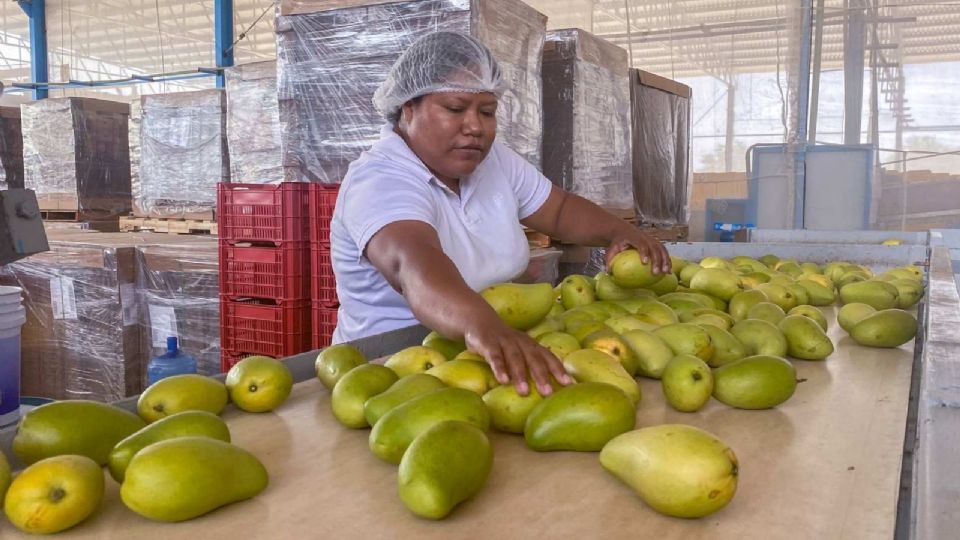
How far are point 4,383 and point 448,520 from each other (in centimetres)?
271

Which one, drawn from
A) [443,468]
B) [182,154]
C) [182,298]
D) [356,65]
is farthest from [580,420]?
[182,154]

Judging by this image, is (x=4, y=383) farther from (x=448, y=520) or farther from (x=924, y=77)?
(x=924, y=77)

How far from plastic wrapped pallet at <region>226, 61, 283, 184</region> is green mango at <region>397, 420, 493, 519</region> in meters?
4.34

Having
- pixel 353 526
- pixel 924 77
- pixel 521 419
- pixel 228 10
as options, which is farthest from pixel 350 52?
pixel 924 77

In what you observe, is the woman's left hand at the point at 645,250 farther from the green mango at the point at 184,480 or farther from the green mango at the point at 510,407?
the green mango at the point at 184,480

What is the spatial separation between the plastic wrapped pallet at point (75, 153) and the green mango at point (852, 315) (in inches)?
256

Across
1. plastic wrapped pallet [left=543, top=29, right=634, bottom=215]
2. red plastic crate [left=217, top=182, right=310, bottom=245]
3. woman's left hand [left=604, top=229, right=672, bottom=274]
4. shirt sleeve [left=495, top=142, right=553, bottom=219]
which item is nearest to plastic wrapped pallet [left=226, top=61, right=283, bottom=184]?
red plastic crate [left=217, top=182, right=310, bottom=245]

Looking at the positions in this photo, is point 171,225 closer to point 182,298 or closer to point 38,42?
point 182,298

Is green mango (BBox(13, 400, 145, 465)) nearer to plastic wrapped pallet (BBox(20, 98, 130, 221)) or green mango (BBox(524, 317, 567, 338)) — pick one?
green mango (BBox(524, 317, 567, 338))

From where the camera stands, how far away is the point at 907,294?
7.82 ft

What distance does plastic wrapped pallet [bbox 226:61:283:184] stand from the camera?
204 inches

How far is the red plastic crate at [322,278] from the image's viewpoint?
404cm

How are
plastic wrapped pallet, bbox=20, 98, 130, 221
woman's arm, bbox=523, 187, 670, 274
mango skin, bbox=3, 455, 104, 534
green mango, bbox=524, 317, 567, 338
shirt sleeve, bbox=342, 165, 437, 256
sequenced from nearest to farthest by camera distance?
mango skin, bbox=3, 455, 104, 534 → green mango, bbox=524, 317, 567, 338 → shirt sleeve, bbox=342, 165, 437, 256 → woman's arm, bbox=523, 187, 670, 274 → plastic wrapped pallet, bbox=20, 98, 130, 221

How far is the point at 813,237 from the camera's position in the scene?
4531mm
